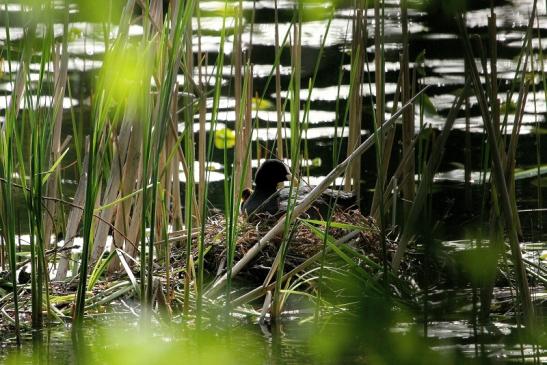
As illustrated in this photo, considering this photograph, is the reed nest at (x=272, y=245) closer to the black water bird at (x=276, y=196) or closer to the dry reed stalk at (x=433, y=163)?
the black water bird at (x=276, y=196)

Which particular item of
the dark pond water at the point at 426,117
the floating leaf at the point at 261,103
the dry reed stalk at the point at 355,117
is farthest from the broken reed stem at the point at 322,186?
the floating leaf at the point at 261,103

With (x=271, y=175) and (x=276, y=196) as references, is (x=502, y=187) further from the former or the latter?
(x=271, y=175)

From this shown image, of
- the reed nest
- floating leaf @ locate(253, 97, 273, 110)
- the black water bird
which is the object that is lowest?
the reed nest

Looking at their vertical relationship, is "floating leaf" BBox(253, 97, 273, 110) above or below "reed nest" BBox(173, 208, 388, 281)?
above

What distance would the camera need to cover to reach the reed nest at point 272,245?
3.30 meters

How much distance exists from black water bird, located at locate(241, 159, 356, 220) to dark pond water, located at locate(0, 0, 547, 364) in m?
0.28

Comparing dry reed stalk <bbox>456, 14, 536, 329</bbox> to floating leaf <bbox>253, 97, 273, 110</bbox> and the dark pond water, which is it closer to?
the dark pond water

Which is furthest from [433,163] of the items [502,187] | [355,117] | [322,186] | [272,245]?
[355,117]

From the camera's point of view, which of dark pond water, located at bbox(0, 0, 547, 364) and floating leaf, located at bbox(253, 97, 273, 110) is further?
floating leaf, located at bbox(253, 97, 273, 110)

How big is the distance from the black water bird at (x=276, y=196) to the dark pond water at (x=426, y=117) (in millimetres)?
276

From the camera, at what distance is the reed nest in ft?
10.8

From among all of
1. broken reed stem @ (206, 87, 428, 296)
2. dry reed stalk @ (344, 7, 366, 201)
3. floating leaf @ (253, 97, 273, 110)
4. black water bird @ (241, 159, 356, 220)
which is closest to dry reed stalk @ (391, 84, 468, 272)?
broken reed stem @ (206, 87, 428, 296)

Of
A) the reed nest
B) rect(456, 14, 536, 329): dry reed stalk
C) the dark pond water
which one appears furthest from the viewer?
the reed nest

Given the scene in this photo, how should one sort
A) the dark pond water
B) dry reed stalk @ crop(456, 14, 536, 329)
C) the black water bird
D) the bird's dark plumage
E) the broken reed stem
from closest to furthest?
the dark pond water
dry reed stalk @ crop(456, 14, 536, 329)
the broken reed stem
the black water bird
the bird's dark plumage
